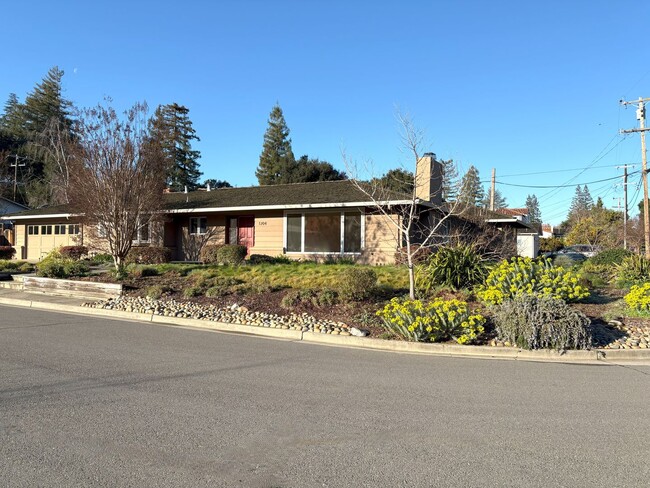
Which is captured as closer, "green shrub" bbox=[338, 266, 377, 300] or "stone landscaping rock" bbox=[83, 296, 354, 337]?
"stone landscaping rock" bbox=[83, 296, 354, 337]

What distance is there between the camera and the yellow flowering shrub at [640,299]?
1068cm

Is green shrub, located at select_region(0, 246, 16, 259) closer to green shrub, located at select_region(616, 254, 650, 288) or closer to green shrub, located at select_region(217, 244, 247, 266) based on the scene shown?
green shrub, located at select_region(217, 244, 247, 266)

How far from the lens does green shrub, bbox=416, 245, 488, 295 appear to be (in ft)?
41.5

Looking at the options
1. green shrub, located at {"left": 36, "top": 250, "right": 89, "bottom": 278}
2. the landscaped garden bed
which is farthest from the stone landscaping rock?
green shrub, located at {"left": 36, "top": 250, "right": 89, "bottom": 278}

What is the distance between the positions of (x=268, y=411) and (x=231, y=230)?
17863 millimetres

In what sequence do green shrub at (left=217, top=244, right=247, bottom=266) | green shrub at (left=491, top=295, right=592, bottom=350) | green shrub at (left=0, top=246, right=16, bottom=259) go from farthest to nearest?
1. green shrub at (left=0, top=246, right=16, bottom=259)
2. green shrub at (left=217, top=244, right=247, bottom=266)
3. green shrub at (left=491, top=295, right=592, bottom=350)

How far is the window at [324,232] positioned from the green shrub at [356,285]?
6.92 m

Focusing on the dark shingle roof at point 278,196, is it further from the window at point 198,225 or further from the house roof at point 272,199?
the window at point 198,225

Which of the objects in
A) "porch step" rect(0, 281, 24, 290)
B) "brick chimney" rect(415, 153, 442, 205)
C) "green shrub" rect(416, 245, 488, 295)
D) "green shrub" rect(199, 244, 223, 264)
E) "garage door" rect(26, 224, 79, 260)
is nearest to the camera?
"green shrub" rect(416, 245, 488, 295)

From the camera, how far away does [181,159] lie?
60062 millimetres

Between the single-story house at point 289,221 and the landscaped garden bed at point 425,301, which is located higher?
the single-story house at point 289,221

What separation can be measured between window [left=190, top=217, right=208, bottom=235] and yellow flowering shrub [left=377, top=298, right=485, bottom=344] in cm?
1561

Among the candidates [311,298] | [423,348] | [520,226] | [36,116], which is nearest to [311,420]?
[423,348]

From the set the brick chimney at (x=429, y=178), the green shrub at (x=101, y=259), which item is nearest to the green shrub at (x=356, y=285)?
the brick chimney at (x=429, y=178)
